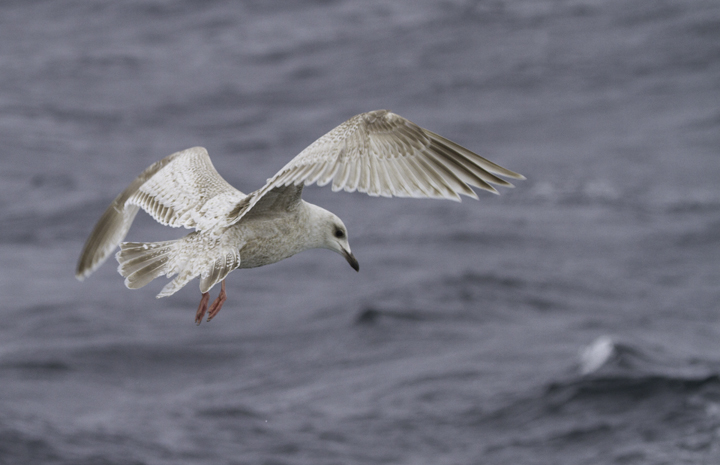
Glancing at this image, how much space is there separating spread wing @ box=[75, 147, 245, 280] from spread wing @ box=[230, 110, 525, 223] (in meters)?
0.56

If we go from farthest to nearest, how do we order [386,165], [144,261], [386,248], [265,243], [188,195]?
[386,248], [188,195], [265,243], [144,261], [386,165]

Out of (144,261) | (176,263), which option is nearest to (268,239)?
(176,263)

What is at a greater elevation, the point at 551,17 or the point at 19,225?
the point at 551,17

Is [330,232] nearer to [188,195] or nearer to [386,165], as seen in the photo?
[386,165]

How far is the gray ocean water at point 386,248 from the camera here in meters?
18.0

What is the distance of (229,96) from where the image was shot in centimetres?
3152

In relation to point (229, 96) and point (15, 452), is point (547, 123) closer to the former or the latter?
point (229, 96)

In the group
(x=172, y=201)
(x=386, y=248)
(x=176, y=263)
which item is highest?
(x=172, y=201)

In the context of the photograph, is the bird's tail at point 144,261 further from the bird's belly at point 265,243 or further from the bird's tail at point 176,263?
the bird's belly at point 265,243

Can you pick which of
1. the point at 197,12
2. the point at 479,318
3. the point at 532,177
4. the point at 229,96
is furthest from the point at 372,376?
the point at 197,12

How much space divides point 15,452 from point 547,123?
58.6ft

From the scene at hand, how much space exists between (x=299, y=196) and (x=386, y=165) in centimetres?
79

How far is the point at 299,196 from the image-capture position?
702 centimetres

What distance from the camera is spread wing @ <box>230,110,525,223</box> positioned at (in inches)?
249
